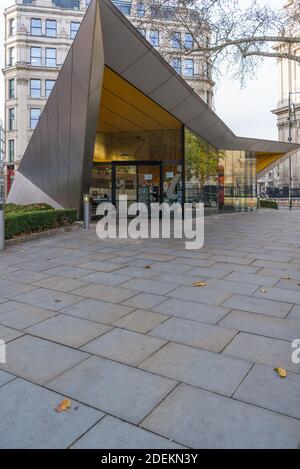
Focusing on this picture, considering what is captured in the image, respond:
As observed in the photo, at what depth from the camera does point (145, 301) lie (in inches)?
206

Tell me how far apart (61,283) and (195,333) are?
286 cm

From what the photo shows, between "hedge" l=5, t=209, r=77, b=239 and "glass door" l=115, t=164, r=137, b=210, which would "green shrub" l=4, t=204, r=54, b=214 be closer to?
"hedge" l=5, t=209, r=77, b=239

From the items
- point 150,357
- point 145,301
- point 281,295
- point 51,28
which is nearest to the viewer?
point 150,357

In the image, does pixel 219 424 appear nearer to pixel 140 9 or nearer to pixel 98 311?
pixel 98 311

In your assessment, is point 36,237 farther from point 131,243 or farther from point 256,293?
point 256,293

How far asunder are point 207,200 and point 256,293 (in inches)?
646

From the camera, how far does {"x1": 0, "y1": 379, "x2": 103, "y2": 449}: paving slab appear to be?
237cm

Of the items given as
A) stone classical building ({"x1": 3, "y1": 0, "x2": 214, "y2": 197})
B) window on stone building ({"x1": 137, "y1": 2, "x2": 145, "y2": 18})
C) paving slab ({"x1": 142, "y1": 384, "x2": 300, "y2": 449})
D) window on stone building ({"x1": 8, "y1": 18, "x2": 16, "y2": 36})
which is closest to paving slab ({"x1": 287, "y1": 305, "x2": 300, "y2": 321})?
paving slab ({"x1": 142, "y1": 384, "x2": 300, "y2": 449})

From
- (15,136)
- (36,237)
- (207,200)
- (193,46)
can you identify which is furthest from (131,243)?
(15,136)

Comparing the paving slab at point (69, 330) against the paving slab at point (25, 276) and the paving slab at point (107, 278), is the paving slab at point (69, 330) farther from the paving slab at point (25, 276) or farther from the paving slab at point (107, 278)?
the paving slab at point (25, 276)

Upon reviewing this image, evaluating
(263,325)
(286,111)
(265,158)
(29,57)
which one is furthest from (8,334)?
(286,111)

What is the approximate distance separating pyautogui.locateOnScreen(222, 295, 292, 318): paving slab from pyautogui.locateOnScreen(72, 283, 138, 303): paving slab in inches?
55.0

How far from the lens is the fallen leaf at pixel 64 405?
2.70 metres

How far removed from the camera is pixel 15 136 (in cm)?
5153
